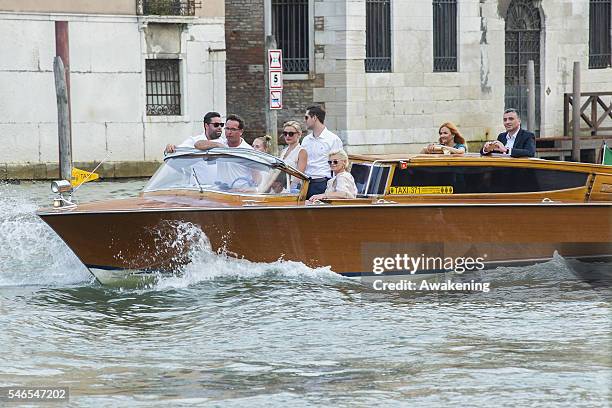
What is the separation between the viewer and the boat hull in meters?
12.2

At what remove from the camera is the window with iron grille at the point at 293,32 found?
25.8m

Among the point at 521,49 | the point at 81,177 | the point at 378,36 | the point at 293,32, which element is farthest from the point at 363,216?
the point at 521,49

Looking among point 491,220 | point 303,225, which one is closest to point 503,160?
point 491,220

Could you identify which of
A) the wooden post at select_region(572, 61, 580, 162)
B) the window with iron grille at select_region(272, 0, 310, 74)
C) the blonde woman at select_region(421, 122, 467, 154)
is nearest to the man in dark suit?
the blonde woman at select_region(421, 122, 467, 154)

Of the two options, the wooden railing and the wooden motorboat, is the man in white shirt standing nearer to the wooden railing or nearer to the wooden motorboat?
the wooden motorboat

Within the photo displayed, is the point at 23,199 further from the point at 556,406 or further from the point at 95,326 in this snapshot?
the point at 556,406

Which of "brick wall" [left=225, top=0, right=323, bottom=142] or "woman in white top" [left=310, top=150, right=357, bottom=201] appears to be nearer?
"woman in white top" [left=310, top=150, right=357, bottom=201]

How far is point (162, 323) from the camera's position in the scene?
1153 centimetres

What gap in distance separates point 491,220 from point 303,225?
164 centimetres

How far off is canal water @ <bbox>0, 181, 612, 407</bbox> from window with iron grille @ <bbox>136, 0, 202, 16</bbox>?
32.2ft

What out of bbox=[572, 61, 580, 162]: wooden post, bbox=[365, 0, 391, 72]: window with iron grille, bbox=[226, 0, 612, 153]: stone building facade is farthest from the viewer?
bbox=[365, 0, 391, 72]: window with iron grille

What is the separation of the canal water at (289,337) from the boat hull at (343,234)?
→ 0.55ft

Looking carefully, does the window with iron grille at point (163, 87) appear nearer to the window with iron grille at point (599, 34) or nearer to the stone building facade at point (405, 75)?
the stone building facade at point (405, 75)

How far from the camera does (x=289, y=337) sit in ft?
36.0
